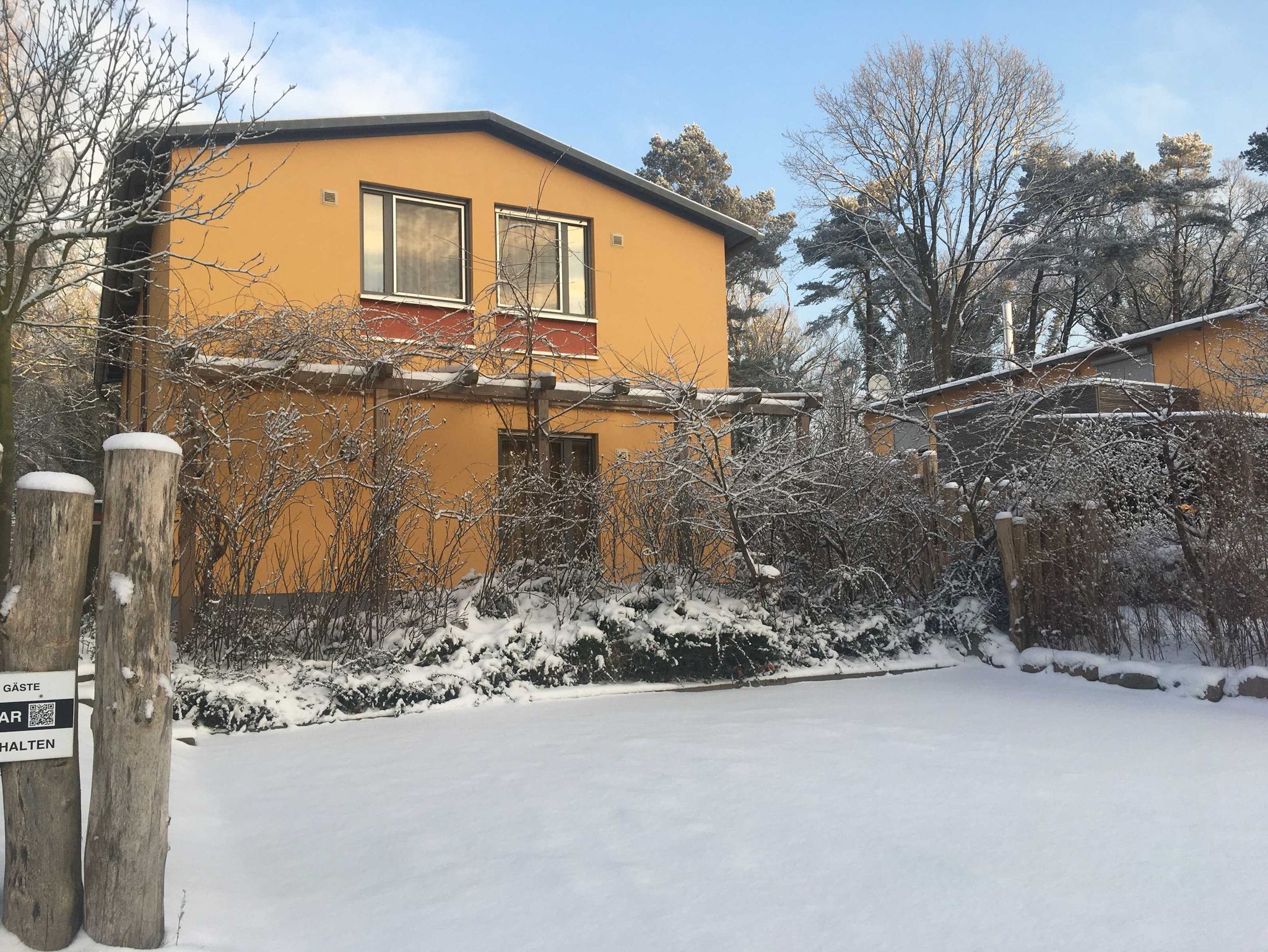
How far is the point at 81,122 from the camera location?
6.41m

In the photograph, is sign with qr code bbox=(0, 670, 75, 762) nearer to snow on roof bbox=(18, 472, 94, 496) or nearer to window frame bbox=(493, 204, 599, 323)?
snow on roof bbox=(18, 472, 94, 496)

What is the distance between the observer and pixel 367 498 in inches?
314

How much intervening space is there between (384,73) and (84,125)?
4360 mm

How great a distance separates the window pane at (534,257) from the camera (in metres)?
11.8

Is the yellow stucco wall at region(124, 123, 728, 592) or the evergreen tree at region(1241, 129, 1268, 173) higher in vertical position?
the evergreen tree at region(1241, 129, 1268, 173)

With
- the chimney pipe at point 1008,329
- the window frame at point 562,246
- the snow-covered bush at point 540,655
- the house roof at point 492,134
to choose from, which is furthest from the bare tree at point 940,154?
the snow-covered bush at point 540,655

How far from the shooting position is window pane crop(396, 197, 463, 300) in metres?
11.3

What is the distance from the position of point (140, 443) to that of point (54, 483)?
27 cm

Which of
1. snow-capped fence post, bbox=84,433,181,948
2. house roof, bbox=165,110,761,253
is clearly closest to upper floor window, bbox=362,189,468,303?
house roof, bbox=165,110,761,253

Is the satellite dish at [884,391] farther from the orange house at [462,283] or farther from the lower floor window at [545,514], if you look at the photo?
the lower floor window at [545,514]

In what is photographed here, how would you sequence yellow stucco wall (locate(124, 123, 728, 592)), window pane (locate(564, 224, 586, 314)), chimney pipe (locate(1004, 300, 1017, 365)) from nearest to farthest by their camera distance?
yellow stucco wall (locate(124, 123, 728, 592))
window pane (locate(564, 224, 586, 314))
chimney pipe (locate(1004, 300, 1017, 365))

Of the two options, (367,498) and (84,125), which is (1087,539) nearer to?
(367,498)

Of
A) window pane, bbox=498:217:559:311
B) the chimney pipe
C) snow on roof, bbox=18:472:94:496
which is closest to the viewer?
snow on roof, bbox=18:472:94:496

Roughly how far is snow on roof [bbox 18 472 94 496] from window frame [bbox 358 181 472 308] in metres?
8.21
